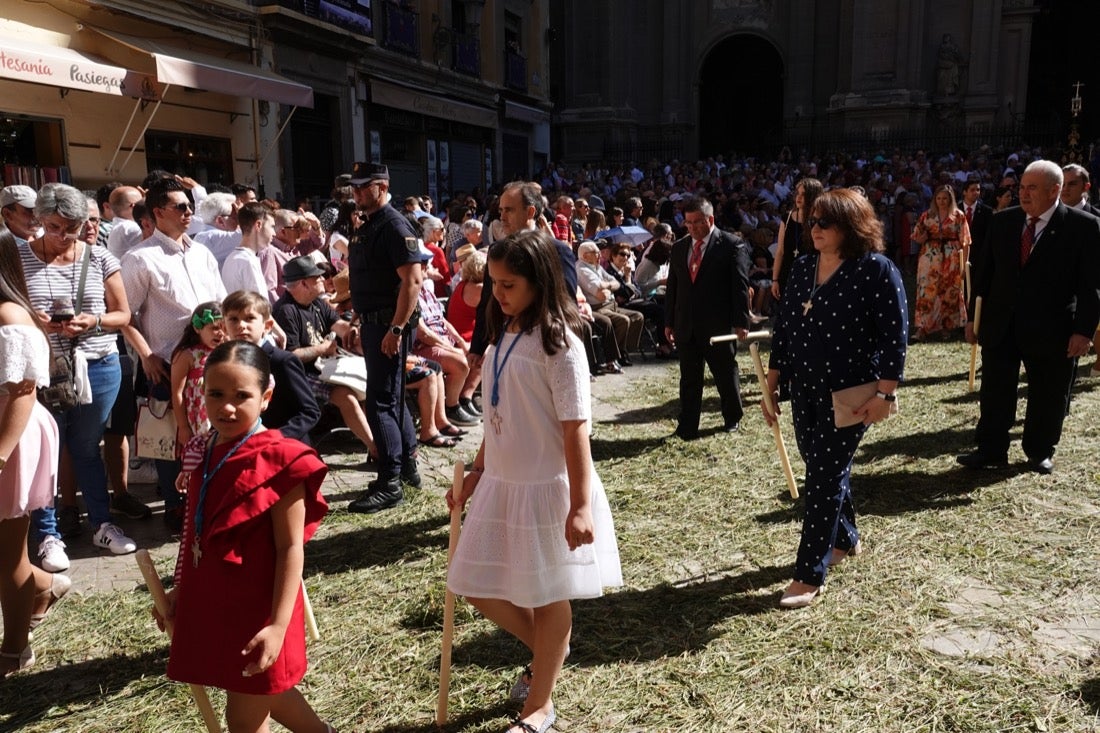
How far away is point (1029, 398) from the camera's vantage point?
613 centimetres

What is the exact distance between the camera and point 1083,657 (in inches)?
146

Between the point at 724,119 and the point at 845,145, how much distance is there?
26.5ft

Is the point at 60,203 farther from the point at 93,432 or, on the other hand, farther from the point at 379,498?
the point at 379,498

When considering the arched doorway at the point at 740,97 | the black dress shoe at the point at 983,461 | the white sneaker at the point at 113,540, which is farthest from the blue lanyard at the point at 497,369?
the arched doorway at the point at 740,97

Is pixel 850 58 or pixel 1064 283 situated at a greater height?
pixel 850 58

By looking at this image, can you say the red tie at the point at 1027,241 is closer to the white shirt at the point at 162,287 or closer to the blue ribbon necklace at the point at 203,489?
the blue ribbon necklace at the point at 203,489

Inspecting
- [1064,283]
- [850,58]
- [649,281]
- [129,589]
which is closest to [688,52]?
[850,58]

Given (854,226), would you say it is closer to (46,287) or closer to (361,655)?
(361,655)

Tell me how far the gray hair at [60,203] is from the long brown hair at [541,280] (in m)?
2.87

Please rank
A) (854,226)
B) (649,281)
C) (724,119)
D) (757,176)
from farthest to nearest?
(724,119), (757,176), (649,281), (854,226)

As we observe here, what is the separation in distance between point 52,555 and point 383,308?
2.30m

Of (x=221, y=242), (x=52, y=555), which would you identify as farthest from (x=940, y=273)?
(x=52, y=555)

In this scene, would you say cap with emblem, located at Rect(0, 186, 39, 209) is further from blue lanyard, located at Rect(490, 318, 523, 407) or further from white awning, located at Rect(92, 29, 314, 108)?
white awning, located at Rect(92, 29, 314, 108)

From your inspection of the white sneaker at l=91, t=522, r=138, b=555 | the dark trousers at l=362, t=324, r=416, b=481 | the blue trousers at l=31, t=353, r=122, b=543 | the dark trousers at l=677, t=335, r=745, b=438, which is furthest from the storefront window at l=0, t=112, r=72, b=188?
the dark trousers at l=677, t=335, r=745, b=438
